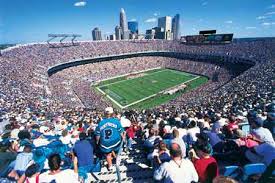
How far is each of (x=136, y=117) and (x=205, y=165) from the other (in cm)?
1561

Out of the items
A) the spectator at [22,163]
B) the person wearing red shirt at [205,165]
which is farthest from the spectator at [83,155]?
the person wearing red shirt at [205,165]

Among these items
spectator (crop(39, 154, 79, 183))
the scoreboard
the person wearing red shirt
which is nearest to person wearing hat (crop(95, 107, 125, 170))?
spectator (crop(39, 154, 79, 183))

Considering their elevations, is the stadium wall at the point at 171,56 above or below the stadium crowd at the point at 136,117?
below

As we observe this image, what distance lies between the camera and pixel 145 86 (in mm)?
57531

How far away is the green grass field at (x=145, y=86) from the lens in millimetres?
46281

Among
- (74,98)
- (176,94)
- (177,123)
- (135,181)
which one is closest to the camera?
(135,181)

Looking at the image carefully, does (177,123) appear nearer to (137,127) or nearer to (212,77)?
(137,127)

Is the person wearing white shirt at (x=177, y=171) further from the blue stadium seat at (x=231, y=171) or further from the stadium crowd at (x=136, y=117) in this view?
the blue stadium seat at (x=231, y=171)

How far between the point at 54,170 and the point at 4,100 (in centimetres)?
2631

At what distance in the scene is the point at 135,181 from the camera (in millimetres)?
6824

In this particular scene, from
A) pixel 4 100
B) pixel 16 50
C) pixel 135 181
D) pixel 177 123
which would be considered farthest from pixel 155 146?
pixel 16 50

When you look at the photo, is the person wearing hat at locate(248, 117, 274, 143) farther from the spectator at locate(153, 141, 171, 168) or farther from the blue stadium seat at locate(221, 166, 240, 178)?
the spectator at locate(153, 141, 171, 168)

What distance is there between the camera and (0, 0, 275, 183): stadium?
597 centimetres

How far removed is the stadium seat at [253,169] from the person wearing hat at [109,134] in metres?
3.25
